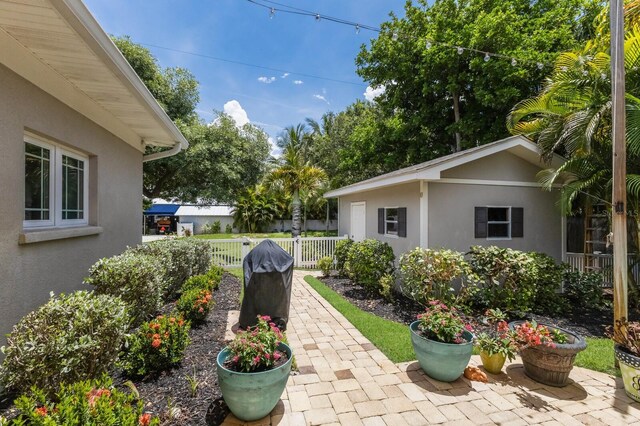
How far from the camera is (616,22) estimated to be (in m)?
3.83

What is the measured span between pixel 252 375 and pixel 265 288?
2.14 m

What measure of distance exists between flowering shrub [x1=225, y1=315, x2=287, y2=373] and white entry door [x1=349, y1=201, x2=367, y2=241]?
316 inches

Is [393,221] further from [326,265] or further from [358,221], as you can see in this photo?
[358,221]

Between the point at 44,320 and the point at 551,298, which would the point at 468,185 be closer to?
the point at 551,298

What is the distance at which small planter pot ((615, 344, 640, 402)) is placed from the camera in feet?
10.4

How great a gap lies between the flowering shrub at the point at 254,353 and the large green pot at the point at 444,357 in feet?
5.85

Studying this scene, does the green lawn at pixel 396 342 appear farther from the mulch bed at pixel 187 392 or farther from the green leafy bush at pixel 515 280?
the mulch bed at pixel 187 392

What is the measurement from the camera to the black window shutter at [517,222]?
7434mm

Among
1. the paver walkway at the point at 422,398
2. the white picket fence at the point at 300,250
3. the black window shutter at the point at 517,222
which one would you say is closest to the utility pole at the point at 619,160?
the paver walkway at the point at 422,398

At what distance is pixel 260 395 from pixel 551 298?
6.50 metres

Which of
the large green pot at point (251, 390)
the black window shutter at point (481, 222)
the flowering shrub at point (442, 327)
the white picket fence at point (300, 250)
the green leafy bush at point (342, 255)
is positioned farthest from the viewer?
the white picket fence at point (300, 250)

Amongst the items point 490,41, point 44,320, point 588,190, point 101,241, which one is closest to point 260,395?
point 44,320

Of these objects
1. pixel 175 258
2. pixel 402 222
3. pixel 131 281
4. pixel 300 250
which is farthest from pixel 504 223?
pixel 131 281

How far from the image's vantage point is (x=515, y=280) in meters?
5.88
